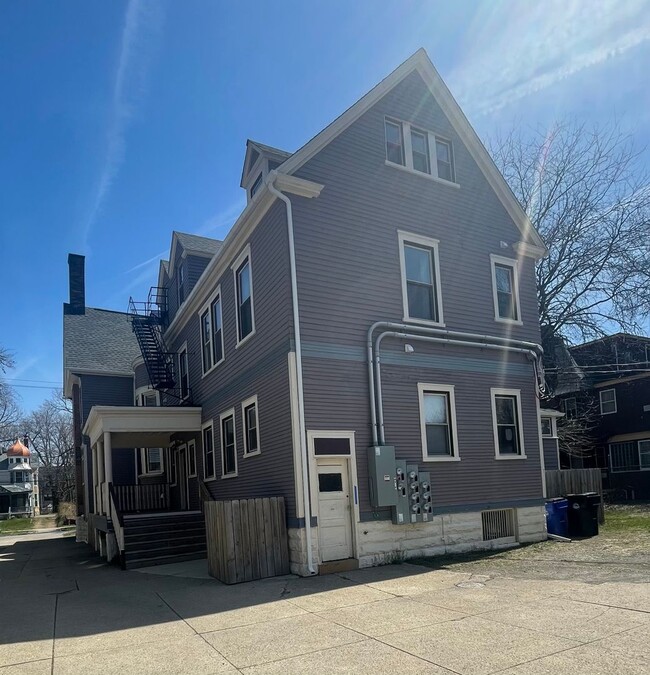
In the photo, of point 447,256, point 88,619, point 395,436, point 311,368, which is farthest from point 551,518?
point 88,619

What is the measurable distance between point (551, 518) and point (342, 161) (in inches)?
400

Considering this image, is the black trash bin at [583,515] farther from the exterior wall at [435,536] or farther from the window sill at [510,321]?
the window sill at [510,321]

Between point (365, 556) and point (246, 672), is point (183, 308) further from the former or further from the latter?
point (246, 672)

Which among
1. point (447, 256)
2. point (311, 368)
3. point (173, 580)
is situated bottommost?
point (173, 580)

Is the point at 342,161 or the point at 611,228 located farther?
the point at 611,228

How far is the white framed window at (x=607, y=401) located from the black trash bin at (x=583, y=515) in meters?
20.6

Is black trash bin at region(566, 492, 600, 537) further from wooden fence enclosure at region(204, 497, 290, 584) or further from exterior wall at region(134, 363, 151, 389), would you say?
exterior wall at region(134, 363, 151, 389)

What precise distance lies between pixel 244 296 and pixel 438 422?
533 centimetres

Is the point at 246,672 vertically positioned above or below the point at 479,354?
below

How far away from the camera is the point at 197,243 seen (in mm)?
22469

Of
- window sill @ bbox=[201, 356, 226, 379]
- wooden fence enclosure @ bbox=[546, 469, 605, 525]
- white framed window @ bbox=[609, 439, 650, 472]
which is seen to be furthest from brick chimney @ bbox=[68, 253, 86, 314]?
white framed window @ bbox=[609, 439, 650, 472]

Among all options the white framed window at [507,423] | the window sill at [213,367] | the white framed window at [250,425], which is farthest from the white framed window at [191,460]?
the white framed window at [507,423]

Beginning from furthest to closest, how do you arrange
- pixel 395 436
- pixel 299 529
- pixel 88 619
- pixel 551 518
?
pixel 551 518 < pixel 395 436 < pixel 299 529 < pixel 88 619

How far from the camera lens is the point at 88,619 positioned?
28.2 ft
